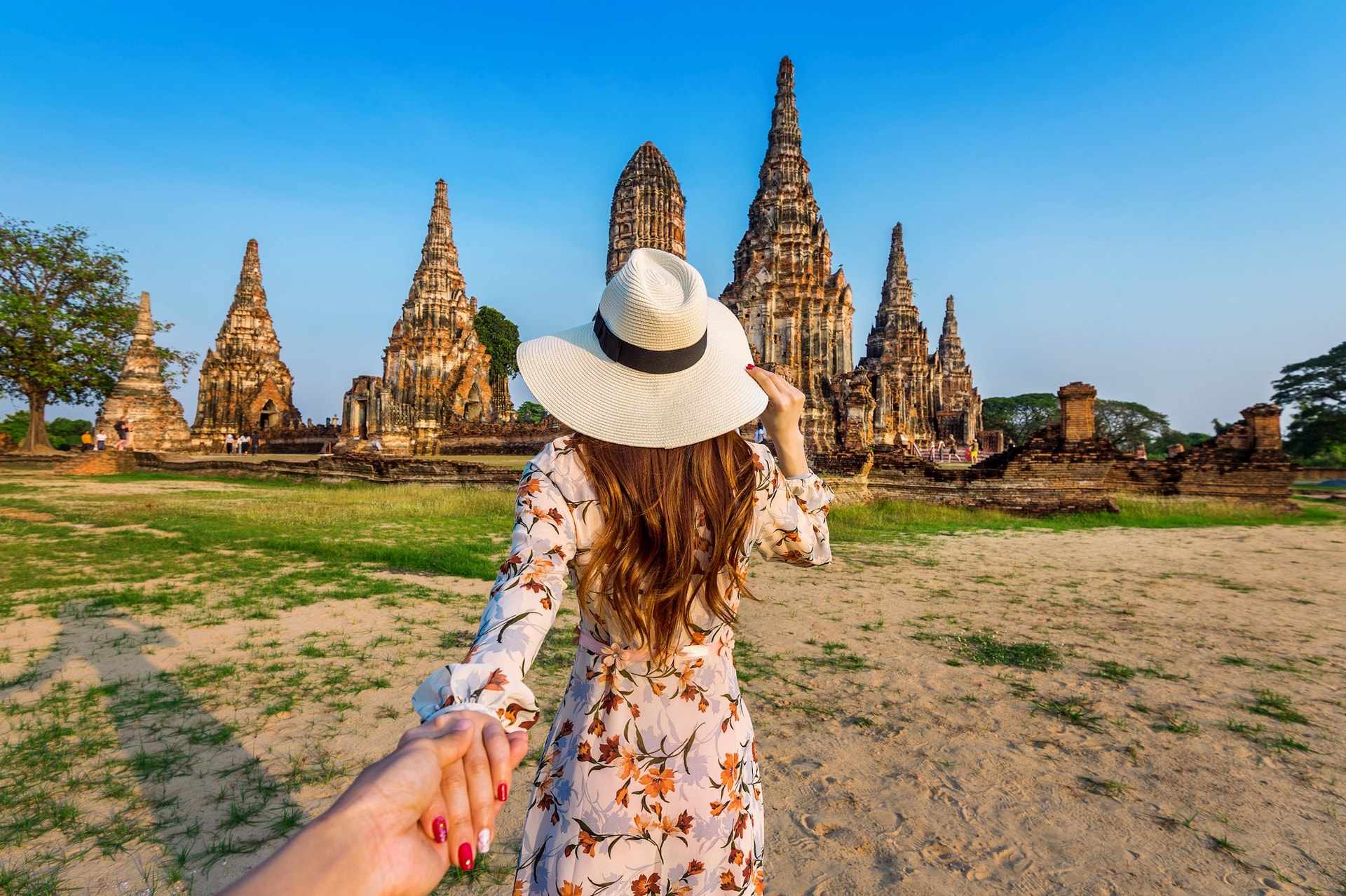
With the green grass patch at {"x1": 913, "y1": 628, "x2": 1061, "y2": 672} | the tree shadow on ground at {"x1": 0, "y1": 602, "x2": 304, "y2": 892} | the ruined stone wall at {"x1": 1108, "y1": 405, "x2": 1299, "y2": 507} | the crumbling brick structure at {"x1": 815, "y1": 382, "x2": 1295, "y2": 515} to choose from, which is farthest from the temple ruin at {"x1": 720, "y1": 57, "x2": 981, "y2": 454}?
the tree shadow on ground at {"x1": 0, "y1": 602, "x2": 304, "y2": 892}

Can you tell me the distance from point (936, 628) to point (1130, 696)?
4.79 ft

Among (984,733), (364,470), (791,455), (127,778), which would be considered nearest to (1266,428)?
(984,733)

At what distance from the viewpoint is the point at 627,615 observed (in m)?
1.30

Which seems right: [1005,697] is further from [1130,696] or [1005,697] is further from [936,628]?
[936,628]

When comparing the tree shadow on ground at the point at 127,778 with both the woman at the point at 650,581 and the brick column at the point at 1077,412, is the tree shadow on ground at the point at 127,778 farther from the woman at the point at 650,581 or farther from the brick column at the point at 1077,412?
the brick column at the point at 1077,412

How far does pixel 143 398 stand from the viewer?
77.3 feet

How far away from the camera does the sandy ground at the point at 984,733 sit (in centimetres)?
226

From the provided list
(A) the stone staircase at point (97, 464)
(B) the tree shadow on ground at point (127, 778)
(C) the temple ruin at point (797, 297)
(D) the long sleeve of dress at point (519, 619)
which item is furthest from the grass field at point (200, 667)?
(A) the stone staircase at point (97, 464)

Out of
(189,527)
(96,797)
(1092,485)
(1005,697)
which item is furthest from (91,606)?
(1092,485)

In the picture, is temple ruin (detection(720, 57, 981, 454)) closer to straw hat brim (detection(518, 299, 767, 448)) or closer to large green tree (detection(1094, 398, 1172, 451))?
straw hat brim (detection(518, 299, 767, 448))

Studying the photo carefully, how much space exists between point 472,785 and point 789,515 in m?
0.92

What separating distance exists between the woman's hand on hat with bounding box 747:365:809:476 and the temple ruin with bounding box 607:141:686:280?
1731 cm

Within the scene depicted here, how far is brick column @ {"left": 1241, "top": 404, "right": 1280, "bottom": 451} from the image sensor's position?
14305 mm

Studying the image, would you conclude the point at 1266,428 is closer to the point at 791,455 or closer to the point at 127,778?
the point at 791,455
